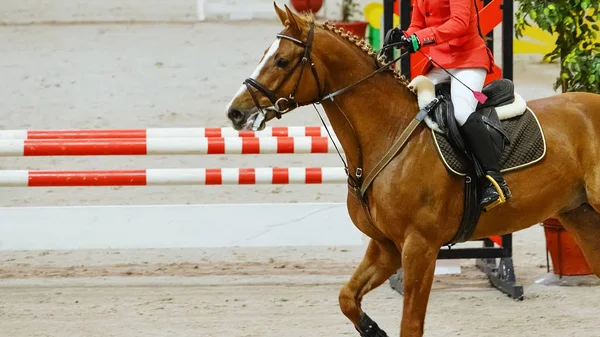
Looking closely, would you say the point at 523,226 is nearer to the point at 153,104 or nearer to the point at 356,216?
the point at 356,216

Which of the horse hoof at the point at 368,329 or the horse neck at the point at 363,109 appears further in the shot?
the horse hoof at the point at 368,329

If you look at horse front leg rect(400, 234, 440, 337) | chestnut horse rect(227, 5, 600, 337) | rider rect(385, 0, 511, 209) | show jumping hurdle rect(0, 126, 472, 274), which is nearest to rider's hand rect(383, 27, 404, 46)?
rider rect(385, 0, 511, 209)

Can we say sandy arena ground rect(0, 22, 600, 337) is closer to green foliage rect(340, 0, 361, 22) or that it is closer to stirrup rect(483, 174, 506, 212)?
stirrup rect(483, 174, 506, 212)

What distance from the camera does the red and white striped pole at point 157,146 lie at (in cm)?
637

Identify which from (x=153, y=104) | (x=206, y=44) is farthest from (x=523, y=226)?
(x=206, y=44)

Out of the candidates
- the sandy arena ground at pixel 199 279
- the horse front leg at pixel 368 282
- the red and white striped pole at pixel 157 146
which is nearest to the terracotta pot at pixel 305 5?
the sandy arena ground at pixel 199 279

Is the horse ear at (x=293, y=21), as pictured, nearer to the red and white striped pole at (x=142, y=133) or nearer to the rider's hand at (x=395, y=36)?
the rider's hand at (x=395, y=36)

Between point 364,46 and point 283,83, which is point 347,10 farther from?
point 283,83

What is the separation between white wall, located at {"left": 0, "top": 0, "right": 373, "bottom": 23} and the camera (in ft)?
49.1

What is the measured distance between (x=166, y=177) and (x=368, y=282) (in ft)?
7.60

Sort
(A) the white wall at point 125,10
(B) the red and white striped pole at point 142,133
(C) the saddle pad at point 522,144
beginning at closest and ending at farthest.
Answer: (C) the saddle pad at point 522,144, (B) the red and white striped pole at point 142,133, (A) the white wall at point 125,10

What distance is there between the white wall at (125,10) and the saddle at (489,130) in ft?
32.3

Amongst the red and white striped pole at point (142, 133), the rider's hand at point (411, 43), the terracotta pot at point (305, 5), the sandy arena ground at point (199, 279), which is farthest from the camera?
the terracotta pot at point (305, 5)

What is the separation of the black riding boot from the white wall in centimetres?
1008
